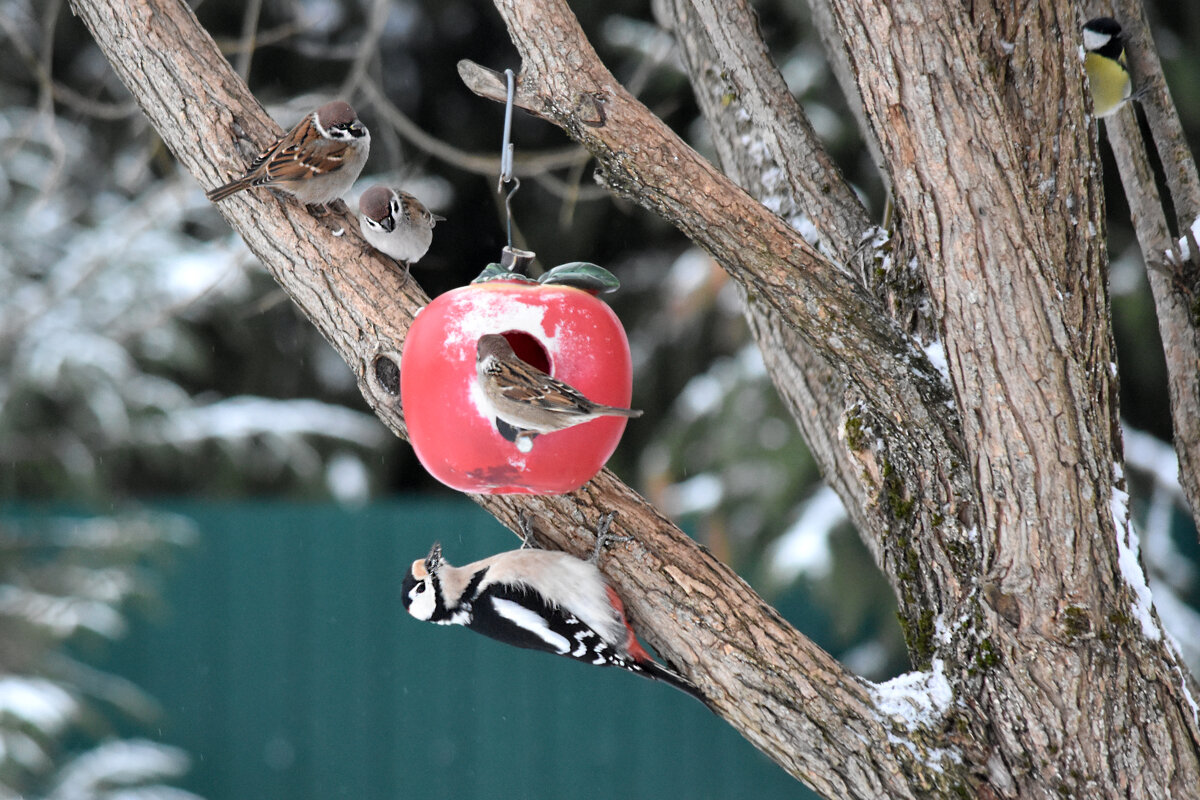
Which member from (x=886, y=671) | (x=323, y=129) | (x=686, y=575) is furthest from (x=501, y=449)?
(x=886, y=671)

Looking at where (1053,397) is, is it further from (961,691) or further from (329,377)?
(329,377)

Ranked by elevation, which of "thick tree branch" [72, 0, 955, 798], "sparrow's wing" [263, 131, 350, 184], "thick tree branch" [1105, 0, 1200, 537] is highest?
"thick tree branch" [1105, 0, 1200, 537]

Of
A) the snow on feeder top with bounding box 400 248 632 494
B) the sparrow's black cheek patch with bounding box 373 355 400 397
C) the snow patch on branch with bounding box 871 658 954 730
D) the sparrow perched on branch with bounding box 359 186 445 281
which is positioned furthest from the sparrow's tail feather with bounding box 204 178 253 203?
the snow patch on branch with bounding box 871 658 954 730

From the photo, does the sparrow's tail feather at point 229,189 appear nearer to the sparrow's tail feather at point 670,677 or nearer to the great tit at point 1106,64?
the sparrow's tail feather at point 670,677

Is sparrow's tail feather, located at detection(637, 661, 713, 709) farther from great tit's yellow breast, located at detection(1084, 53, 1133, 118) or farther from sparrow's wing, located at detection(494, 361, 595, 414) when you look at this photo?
great tit's yellow breast, located at detection(1084, 53, 1133, 118)

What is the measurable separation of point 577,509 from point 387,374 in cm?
54

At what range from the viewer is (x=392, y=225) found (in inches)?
105

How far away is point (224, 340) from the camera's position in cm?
848

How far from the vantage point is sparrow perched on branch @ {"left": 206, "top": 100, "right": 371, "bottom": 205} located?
2.65 metres

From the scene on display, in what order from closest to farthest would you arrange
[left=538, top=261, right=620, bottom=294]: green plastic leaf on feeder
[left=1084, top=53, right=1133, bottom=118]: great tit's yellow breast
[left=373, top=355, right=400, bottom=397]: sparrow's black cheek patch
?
[left=538, top=261, right=620, bottom=294]: green plastic leaf on feeder
[left=373, top=355, right=400, bottom=397]: sparrow's black cheek patch
[left=1084, top=53, right=1133, bottom=118]: great tit's yellow breast

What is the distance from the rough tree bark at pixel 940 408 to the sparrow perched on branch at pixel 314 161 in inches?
13.1

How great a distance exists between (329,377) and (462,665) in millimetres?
3589

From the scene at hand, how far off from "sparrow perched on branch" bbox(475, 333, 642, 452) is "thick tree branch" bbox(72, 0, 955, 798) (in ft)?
1.30

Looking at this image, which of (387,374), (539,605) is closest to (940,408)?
(539,605)
